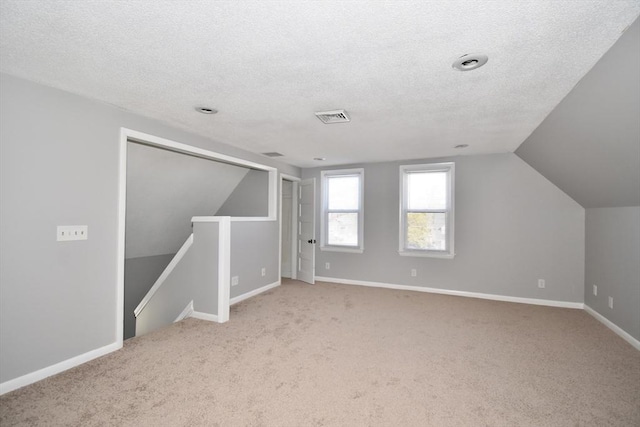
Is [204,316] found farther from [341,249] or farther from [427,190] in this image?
[427,190]

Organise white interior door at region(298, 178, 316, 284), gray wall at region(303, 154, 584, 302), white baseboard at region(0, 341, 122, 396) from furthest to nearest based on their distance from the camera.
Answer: white interior door at region(298, 178, 316, 284) < gray wall at region(303, 154, 584, 302) < white baseboard at region(0, 341, 122, 396)

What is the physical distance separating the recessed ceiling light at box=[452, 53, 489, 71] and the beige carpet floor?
93.4 inches

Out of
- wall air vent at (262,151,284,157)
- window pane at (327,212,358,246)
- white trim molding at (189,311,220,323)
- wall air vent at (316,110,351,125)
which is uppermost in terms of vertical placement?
wall air vent at (316,110,351,125)

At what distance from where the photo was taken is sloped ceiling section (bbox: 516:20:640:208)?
1.92 metres

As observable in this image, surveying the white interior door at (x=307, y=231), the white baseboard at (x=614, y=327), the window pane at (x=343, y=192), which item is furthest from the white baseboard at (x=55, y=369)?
the white baseboard at (x=614, y=327)

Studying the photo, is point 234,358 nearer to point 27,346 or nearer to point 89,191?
point 27,346

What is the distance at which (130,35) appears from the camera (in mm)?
1748

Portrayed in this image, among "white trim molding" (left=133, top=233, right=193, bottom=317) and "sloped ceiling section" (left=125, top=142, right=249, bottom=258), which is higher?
"sloped ceiling section" (left=125, top=142, right=249, bottom=258)

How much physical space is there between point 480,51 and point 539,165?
3189mm

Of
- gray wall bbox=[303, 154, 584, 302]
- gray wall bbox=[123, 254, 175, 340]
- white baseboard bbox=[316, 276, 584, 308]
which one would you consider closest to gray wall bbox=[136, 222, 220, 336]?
gray wall bbox=[123, 254, 175, 340]

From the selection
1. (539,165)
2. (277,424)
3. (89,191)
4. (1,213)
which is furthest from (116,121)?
(539,165)

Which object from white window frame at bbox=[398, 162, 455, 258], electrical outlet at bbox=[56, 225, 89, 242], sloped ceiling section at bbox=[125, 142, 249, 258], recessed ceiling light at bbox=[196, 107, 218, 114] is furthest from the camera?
white window frame at bbox=[398, 162, 455, 258]

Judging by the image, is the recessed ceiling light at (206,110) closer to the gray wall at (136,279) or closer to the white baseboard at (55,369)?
the white baseboard at (55,369)

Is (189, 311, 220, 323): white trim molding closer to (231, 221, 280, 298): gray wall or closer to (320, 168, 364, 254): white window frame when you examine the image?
(231, 221, 280, 298): gray wall
